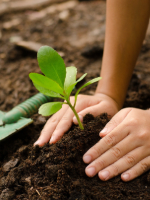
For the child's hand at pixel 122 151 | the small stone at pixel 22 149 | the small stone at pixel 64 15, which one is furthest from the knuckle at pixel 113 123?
the small stone at pixel 64 15

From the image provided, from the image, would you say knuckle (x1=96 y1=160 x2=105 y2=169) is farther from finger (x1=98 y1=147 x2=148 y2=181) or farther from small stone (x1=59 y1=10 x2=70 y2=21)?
small stone (x1=59 y1=10 x2=70 y2=21)

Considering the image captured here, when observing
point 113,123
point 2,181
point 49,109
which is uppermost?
point 49,109

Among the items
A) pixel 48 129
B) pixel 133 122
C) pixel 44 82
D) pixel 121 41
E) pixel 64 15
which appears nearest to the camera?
pixel 44 82

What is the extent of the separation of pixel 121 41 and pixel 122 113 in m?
0.50

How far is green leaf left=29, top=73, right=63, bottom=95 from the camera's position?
751mm

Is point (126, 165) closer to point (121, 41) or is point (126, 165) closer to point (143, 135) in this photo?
point (143, 135)

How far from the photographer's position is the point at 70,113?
115 centimetres

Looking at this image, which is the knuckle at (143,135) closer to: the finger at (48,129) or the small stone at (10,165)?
the finger at (48,129)

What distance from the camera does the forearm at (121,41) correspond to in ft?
4.00

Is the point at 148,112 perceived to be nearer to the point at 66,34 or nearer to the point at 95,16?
the point at 66,34

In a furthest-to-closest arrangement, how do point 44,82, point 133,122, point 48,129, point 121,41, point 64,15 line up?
point 64,15 → point 121,41 → point 48,129 → point 133,122 → point 44,82

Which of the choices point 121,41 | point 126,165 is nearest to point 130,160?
point 126,165

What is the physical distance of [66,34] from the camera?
2.76m

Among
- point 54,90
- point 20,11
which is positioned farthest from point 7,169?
point 20,11
